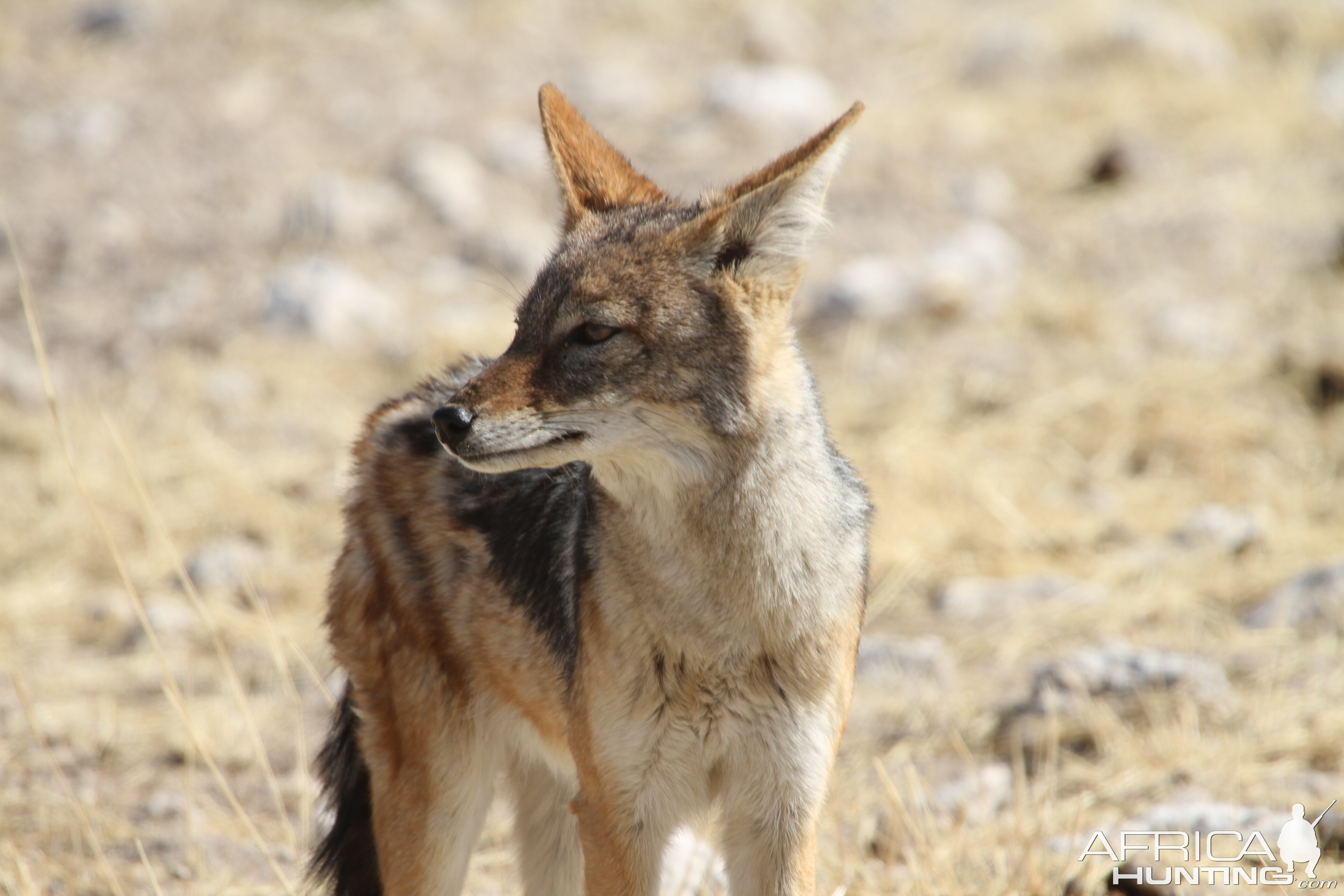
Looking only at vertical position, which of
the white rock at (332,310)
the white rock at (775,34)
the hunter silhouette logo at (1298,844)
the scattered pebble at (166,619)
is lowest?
the scattered pebble at (166,619)

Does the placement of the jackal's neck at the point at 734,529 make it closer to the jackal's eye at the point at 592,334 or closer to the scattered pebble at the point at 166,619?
the jackal's eye at the point at 592,334

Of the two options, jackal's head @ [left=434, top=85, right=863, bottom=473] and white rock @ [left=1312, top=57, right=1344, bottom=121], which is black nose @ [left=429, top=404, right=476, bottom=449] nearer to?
jackal's head @ [left=434, top=85, right=863, bottom=473]

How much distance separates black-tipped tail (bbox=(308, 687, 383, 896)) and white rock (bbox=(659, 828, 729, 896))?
0.96 m

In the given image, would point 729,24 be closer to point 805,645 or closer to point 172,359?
point 172,359

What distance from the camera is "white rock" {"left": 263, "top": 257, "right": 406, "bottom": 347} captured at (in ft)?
30.3

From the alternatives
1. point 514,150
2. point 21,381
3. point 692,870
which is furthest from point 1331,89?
point 21,381

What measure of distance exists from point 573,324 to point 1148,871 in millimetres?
2386

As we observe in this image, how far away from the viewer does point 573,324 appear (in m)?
3.43

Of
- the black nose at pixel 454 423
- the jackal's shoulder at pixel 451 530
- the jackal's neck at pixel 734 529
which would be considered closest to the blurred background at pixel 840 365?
the jackal's shoulder at pixel 451 530

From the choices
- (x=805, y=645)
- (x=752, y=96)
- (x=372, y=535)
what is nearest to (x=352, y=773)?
(x=372, y=535)

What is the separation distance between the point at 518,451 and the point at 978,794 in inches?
103

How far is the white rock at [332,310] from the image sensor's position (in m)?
9.23

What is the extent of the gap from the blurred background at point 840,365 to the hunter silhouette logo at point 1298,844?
0.11 meters

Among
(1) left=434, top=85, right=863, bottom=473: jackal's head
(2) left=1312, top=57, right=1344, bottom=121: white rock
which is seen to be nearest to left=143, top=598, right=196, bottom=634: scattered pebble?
(1) left=434, top=85, right=863, bottom=473: jackal's head
